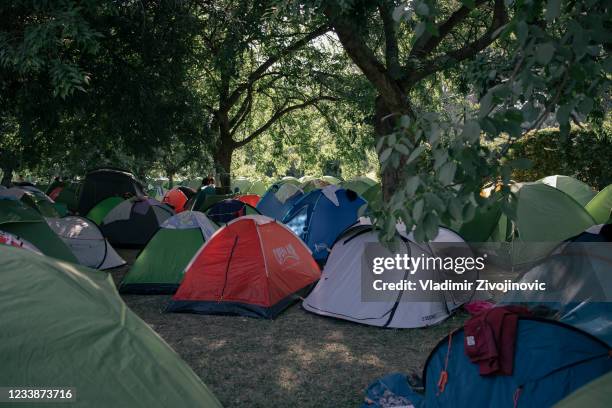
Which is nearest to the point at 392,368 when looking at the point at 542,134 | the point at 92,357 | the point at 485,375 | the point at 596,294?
the point at 485,375

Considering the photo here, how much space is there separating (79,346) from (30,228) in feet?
15.8

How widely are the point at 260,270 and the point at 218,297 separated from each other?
0.63 m

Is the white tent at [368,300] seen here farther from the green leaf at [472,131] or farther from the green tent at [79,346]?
the green leaf at [472,131]


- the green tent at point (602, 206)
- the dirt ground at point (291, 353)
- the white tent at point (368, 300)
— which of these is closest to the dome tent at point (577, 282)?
the dirt ground at point (291, 353)

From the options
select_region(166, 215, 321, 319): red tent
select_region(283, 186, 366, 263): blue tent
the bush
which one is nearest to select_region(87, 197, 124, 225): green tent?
select_region(283, 186, 366, 263): blue tent

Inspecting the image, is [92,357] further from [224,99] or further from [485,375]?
[224,99]

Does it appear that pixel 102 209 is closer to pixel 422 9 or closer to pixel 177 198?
pixel 177 198

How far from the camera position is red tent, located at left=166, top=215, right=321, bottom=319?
22.0ft

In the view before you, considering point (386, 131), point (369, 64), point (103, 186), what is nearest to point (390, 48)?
point (369, 64)

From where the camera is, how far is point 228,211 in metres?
11.6

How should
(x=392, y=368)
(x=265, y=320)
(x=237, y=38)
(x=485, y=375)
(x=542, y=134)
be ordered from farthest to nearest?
(x=542, y=134)
(x=237, y=38)
(x=265, y=320)
(x=392, y=368)
(x=485, y=375)

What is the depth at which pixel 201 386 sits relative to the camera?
3.11 m

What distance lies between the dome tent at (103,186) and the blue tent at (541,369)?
1444cm

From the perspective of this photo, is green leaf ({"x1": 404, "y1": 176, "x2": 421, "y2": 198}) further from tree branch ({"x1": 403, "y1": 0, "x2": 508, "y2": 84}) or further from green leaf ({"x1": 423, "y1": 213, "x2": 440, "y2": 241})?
tree branch ({"x1": 403, "y1": 0, "x2": 508, "y2": 84})
